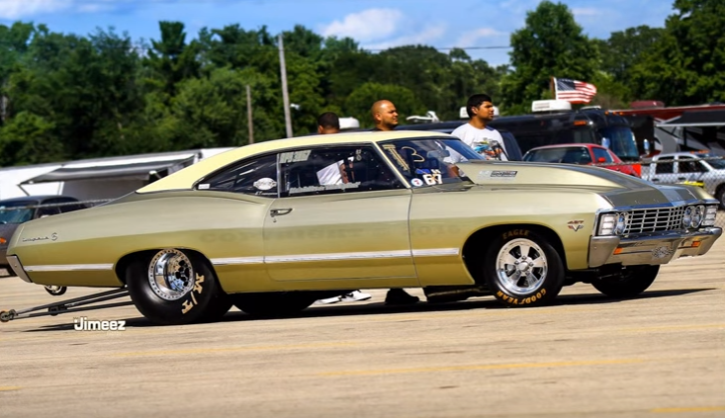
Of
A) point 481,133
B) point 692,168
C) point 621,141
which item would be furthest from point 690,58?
point 481,133

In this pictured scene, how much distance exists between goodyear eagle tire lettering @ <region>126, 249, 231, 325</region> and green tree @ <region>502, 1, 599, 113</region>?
9332cm

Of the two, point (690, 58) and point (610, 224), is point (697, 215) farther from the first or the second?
point (690, 58)

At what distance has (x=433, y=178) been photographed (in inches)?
384

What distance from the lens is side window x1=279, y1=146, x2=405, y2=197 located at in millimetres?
9742

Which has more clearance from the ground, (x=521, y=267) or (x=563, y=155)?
(x=521, y=267)

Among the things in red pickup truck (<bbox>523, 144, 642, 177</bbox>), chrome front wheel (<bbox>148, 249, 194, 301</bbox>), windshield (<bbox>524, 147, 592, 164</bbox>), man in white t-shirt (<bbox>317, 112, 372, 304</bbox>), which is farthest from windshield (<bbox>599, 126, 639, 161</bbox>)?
chrome front wheel (<bbox>148, 249, 194, 301</bbox>)

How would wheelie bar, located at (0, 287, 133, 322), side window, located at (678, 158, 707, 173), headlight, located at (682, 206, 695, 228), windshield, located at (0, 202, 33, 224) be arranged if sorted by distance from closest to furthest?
headlight, located at (682, 206, 695, 228) → wheelie bar, located at (0, 287, 133, 322) → windshield, located at (0, 202, 33, 224) → side window, located at (678, 158, 707, 173)

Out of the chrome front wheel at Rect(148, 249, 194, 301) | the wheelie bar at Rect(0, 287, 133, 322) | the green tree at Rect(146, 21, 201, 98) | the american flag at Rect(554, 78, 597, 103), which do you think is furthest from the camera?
the green tree at Rect(146, 21, 201, 98)

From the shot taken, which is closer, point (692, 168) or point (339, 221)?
point (339, 221)

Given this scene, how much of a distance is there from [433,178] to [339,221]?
81 centimetres

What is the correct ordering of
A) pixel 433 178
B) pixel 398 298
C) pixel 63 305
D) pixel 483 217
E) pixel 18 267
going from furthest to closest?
pixel 63 305 < pixel 398 298 < pixel 18 267 < pixel 433 178 < pixel 483 217

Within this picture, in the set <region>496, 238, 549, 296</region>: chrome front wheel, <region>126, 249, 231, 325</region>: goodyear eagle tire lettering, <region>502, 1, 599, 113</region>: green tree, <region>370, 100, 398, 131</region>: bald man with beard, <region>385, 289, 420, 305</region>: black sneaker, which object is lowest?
<region>502, 1, 599, 113</region>: green tree

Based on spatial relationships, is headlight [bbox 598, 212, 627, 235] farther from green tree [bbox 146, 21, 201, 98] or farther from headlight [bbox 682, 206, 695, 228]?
green tree [bbox 146, 21, 201, 98]

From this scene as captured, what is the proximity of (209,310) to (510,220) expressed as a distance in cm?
261
